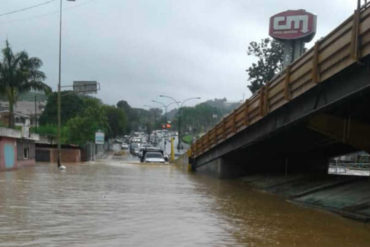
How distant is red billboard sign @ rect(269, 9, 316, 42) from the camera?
1421 inches

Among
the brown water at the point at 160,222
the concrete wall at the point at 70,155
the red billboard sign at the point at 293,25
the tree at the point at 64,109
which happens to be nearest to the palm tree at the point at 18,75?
the concrete wall at the point at 70,155

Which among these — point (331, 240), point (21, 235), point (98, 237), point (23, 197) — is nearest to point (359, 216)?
point (331, 240)

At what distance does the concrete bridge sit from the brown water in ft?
11.4

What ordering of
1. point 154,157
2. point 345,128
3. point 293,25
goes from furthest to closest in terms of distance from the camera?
point 154,157 → point 293,25 → point 345,128

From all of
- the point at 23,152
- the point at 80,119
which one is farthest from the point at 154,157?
the point at 80,119

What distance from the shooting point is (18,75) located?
51.1 m

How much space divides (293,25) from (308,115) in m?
22.0

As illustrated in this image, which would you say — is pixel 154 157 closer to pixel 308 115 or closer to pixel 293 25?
pixel 293 25

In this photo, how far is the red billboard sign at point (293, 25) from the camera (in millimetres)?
36094

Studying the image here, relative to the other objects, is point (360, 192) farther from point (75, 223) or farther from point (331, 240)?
point (75, 223)

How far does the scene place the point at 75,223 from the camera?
1041cm

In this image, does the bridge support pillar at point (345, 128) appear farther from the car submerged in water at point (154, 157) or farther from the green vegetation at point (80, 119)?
the green vegetation at point (80, 119)

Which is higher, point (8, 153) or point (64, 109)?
point (64, 109)

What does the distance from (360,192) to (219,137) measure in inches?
487
